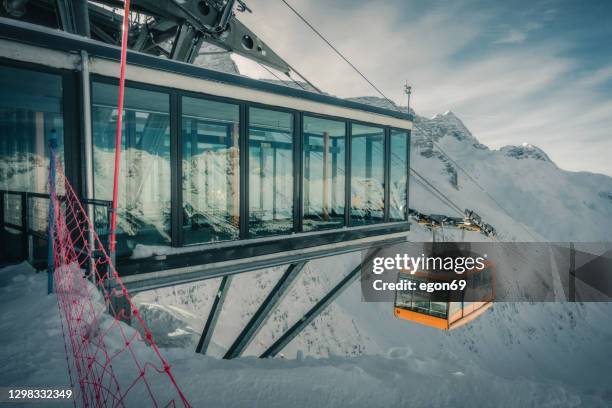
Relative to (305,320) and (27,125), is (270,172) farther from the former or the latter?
(27,125)

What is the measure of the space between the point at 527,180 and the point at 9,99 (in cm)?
5881

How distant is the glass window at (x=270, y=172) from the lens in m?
6.14

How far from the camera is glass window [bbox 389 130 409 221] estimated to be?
8.76 metres

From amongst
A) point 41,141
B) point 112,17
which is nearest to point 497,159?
point 112,17

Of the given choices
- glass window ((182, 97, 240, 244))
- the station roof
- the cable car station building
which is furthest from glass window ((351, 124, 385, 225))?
glass window ((182, 97, 240, 244))

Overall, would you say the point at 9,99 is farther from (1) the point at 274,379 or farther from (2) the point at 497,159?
(2) the point at 497,159

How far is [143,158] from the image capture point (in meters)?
4.94

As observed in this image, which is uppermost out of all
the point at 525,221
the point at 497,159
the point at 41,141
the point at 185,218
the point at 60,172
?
the point at 497,159

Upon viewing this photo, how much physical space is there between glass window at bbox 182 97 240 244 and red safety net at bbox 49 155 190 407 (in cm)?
143

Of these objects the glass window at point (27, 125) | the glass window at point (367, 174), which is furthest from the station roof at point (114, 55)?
the glass window at point (367, 174)

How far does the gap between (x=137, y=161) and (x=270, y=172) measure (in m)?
2.27

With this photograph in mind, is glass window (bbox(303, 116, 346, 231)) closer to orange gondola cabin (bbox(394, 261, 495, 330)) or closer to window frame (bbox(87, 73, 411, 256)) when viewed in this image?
window frame (bbox(87, 73, 411, 256))

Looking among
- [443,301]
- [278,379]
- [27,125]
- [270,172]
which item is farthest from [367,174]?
[27,125]

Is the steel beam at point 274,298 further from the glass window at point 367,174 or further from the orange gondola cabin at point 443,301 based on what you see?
the orange gondola cabin at point 443,301
